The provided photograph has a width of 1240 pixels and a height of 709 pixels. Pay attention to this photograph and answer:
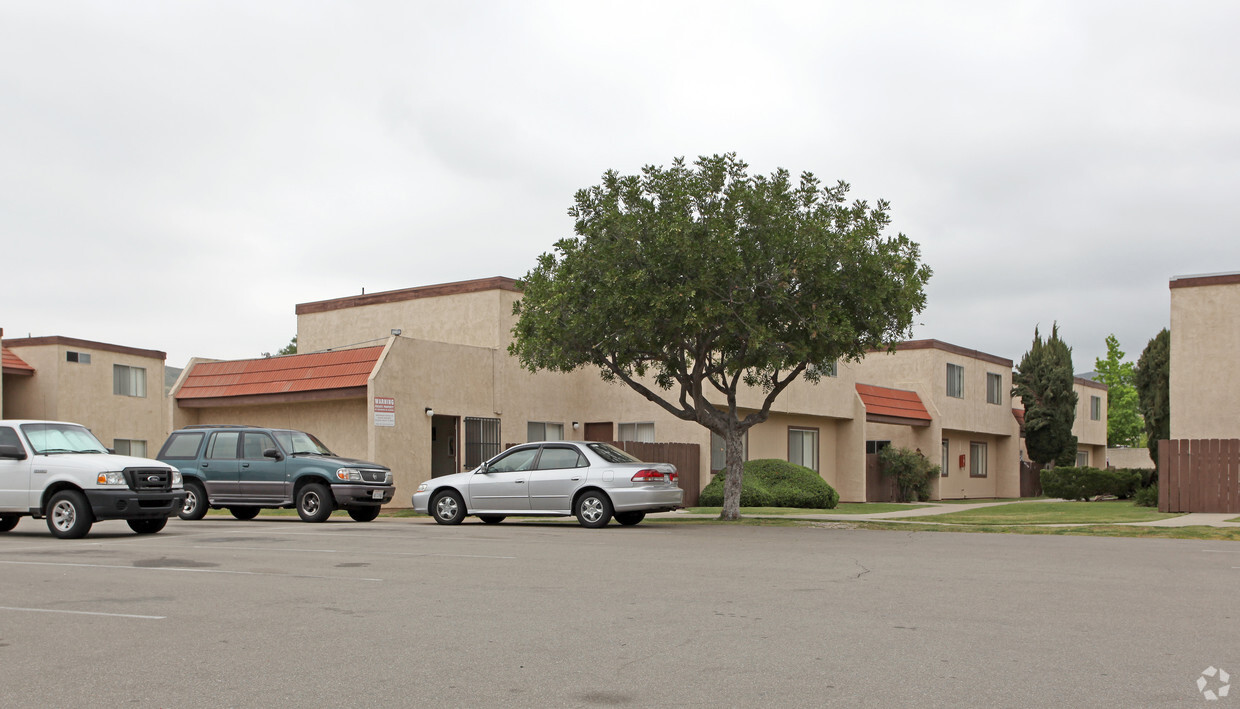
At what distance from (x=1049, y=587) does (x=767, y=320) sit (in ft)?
35.3

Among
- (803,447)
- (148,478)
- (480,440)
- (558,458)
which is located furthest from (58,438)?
(803,447)

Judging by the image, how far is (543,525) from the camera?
20641mm

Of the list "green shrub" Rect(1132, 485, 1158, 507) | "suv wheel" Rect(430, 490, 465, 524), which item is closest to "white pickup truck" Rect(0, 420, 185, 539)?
"suv wheel" Rect(430, 490, 465, 524)

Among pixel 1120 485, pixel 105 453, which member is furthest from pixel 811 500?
pixel 105 453

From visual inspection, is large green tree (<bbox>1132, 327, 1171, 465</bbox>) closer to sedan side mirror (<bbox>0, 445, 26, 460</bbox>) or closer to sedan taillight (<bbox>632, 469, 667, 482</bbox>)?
sedan taillight (<bbox>632, 469, 667, 482</bbox>)

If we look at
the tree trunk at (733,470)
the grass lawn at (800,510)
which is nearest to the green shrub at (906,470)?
the grass lawn at (800,510)

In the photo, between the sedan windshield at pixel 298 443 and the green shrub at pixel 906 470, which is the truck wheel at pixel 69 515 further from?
the green shrub at pixel 906 470

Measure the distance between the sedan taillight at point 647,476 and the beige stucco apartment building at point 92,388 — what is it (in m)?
22.2

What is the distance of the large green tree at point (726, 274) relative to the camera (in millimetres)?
19984

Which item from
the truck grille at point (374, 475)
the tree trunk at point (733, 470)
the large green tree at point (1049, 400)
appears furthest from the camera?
the large green tree at point (1049, 400)

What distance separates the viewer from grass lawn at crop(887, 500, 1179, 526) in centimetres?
2345

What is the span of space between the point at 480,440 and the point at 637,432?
508 centimetres

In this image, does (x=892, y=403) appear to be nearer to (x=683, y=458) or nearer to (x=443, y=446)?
(x=683, y=458)

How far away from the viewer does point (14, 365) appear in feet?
122
